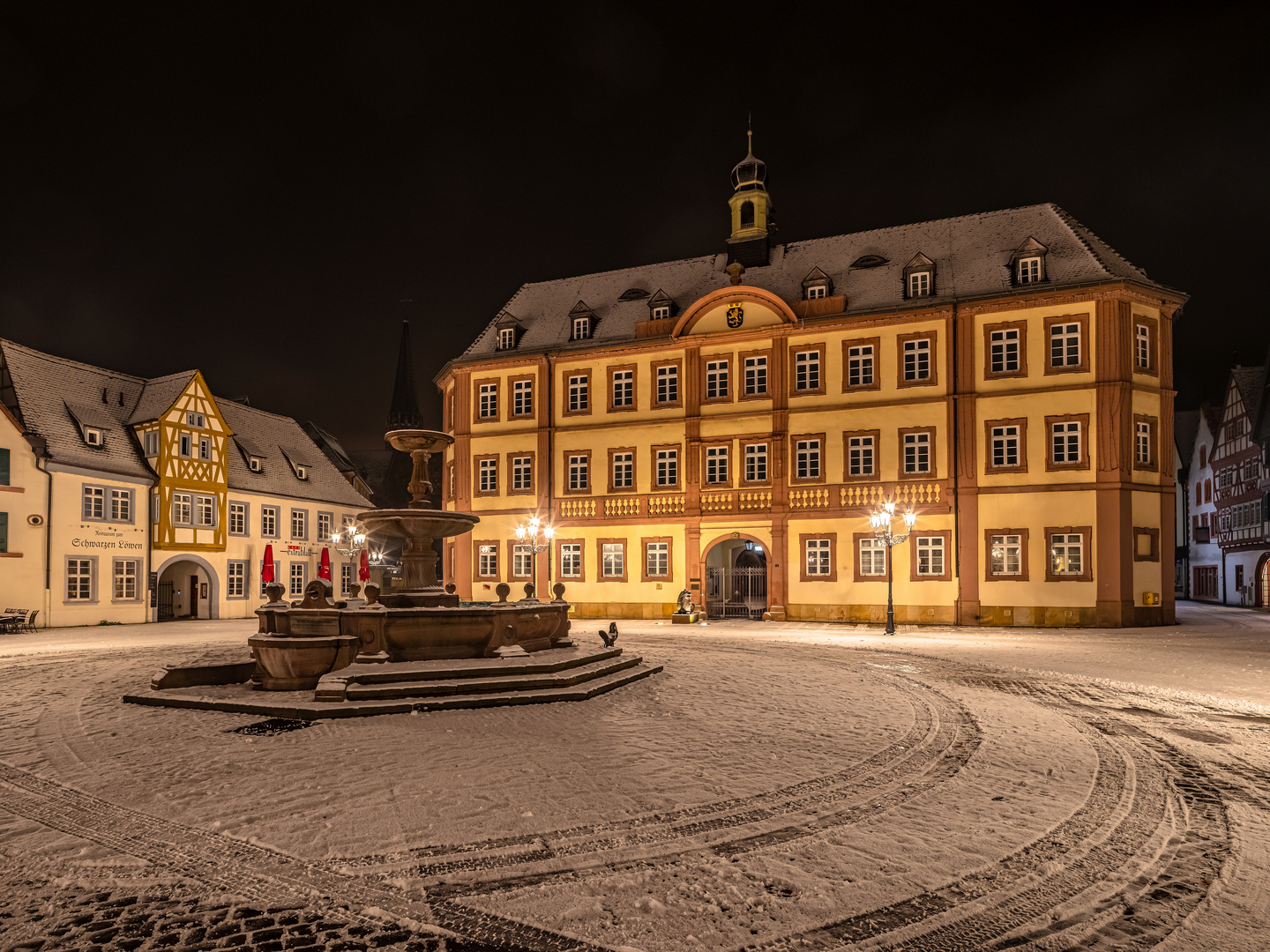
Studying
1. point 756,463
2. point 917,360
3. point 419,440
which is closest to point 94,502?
point 419,440

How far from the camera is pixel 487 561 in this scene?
35.8m

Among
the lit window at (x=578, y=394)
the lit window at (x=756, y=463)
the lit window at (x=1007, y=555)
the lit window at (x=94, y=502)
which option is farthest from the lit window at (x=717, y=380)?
the lit window at (x=94, y=502)

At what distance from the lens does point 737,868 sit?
5320 millimetres

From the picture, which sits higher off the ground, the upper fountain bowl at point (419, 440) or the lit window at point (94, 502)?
the upper fountain bowl at point (419, 440)

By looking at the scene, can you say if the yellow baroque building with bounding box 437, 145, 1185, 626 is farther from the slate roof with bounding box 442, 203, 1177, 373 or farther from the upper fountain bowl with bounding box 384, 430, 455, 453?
the upper fountain bowl with bounding box 384, 430, 455, 453

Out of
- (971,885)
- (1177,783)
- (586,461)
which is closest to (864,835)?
(971,885)

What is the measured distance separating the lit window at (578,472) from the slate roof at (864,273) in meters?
4.97

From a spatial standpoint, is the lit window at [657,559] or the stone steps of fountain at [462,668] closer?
the stone steps of fountain at [462,668]

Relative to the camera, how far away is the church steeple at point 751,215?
118 feet

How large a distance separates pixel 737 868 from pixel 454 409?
34132mm

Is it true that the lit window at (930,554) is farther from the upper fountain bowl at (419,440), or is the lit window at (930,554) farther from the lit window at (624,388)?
the upper fountain bowl at (419,440)

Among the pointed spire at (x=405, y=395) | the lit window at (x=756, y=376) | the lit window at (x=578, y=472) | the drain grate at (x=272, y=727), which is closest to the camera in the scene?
the drain grate at (x=272, y=727)

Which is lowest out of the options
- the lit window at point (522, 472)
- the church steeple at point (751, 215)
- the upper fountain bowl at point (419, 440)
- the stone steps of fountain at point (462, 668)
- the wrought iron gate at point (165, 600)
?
the wrought iron gate at point (165, 600)

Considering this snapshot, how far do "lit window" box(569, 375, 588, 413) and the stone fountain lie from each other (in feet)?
63.3
